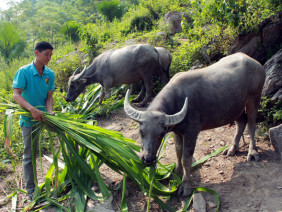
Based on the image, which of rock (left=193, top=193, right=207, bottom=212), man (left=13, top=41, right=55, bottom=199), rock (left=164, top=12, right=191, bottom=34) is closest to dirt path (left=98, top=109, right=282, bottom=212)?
rock (left=193, top=193, right=207, bottom=212)

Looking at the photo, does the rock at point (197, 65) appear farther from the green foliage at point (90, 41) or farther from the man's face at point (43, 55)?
the man's face at point (43, 55)

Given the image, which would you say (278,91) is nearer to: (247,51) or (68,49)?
(247,51)

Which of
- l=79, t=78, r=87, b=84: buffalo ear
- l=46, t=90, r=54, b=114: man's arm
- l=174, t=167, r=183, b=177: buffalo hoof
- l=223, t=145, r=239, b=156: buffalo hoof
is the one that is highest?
l=46, t=90, r=54, b=114: man's arm

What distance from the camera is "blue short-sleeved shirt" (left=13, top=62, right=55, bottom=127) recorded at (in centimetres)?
336

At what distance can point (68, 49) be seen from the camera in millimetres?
12625

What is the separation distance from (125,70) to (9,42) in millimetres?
9537

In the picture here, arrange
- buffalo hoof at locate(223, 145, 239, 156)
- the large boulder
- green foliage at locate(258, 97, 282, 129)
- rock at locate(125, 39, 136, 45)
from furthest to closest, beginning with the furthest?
1. rock at locate(125, 39, 136, 45)
2. the large boulder
3. green foliage at locate(258, 97, 282, 129)
4. buffalo hoof at locate(223, 145, 239, 156)

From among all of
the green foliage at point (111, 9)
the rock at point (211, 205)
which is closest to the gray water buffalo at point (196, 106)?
the rock at point (211, 205)

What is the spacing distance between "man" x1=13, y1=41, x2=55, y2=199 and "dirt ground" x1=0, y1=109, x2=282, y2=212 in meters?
0.68

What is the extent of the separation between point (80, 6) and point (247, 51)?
21632mm

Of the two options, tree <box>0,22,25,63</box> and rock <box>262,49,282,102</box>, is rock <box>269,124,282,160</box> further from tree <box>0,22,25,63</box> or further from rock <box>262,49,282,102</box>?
tree <box>0,22,25,63</box>

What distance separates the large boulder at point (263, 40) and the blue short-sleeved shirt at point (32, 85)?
4.48 m

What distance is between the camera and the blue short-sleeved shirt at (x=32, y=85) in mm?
3364

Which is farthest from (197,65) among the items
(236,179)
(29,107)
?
(29,107)
